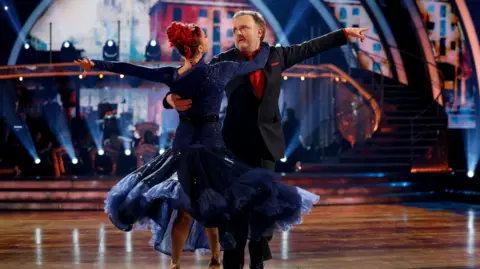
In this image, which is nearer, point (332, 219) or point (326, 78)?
point (332, 219)

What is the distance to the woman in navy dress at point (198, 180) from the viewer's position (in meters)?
3.80

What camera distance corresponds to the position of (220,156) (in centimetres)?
390

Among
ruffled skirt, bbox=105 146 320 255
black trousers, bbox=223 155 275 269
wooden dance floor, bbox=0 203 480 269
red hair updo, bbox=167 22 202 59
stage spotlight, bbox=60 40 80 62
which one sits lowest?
wooden dance floor, bbox=0 203 480 269

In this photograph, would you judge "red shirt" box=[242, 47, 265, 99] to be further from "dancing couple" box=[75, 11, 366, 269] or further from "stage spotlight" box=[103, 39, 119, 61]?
"stage spotlight" box=[103, 39, 119, 61]

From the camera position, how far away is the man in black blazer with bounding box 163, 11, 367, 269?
4.02 m

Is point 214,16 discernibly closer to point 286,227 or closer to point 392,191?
point 392,191

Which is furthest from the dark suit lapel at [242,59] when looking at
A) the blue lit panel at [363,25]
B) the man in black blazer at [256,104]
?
the blue lit panel at [363,25]

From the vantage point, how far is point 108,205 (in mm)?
3945

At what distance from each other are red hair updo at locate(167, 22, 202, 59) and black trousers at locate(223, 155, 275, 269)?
656mm

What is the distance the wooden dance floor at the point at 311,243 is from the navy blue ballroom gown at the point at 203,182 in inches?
45.5

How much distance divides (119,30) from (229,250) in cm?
1222

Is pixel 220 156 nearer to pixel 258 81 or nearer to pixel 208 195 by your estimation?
pixel 208 195

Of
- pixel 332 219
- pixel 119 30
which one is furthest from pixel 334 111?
pixel 332 219

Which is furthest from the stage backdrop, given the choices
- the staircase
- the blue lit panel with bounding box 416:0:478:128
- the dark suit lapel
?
the dark suit lapel
